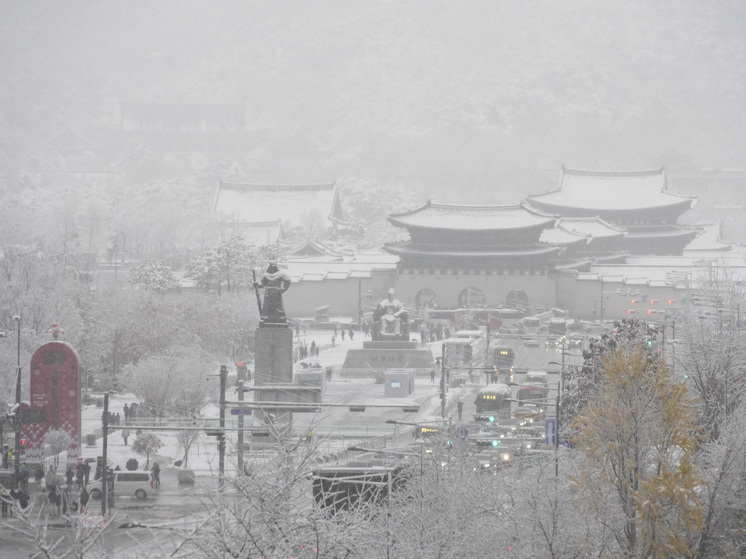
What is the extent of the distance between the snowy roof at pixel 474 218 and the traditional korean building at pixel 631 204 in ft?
42.8

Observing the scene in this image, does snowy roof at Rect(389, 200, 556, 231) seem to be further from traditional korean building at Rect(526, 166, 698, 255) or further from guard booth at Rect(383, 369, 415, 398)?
guard booth at Rect(383, 369, 415, 398)

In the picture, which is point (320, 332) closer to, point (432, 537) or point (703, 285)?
point (703, 285)

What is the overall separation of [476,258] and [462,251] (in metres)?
0.80

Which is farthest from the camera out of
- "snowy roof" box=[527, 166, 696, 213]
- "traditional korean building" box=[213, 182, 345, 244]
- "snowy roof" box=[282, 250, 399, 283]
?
"traditional korean building" box=[213, 182, 345, 244]

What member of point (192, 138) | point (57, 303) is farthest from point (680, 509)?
point (192, 138)

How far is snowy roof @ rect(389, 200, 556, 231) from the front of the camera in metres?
61.9

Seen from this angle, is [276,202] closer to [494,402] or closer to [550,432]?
[494,402]

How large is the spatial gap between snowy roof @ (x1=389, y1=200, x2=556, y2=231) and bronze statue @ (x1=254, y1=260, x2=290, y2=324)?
31.1 metres

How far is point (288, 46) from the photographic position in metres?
186

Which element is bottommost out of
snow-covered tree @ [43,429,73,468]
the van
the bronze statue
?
the van

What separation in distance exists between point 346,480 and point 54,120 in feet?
522

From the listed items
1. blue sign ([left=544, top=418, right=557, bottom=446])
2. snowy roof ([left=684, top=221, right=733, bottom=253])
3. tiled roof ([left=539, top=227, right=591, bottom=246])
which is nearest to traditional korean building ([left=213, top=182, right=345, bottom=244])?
snowy roof ([left=684, top=221, right=733, bottom=253])

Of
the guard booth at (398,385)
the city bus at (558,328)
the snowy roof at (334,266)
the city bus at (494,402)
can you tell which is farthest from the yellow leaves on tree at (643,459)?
the snowy roof at (334,266)

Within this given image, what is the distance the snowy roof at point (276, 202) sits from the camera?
89.9 meters
